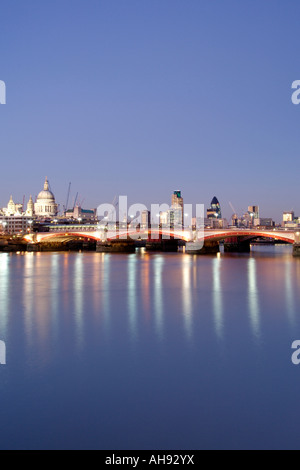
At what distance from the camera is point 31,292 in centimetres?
1798

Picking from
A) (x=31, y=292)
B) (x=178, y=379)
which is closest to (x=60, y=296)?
(x=31, y=292)

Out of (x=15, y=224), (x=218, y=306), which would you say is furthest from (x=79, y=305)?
(x=15, y=224)

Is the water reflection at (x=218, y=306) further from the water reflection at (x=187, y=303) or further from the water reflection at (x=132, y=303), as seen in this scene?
the water reflection at (x=132, y=303)

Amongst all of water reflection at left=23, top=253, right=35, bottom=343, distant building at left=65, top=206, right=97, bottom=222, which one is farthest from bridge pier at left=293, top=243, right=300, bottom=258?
distant building at left=65, top=206, right=97, bottom=222

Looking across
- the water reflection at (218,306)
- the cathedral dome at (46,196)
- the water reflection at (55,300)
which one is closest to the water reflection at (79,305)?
the water reflection at (55,300)

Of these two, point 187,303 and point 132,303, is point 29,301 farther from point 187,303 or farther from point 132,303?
point 187,303

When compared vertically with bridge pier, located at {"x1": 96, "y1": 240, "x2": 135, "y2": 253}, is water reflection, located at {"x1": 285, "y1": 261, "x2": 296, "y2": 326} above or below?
below

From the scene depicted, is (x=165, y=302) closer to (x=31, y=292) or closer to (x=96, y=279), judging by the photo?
(x=31, y=292)

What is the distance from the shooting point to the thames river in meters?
4.83

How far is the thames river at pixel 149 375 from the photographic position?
15.9ft

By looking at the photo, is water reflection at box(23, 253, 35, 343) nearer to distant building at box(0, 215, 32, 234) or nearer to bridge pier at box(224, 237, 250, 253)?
bridge pier at box(224, 237, 250, 253)

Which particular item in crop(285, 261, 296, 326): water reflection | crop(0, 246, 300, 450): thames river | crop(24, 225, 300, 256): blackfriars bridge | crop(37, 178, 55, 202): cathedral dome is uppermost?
crop(37, 178, 55, 202): cathedral dome
